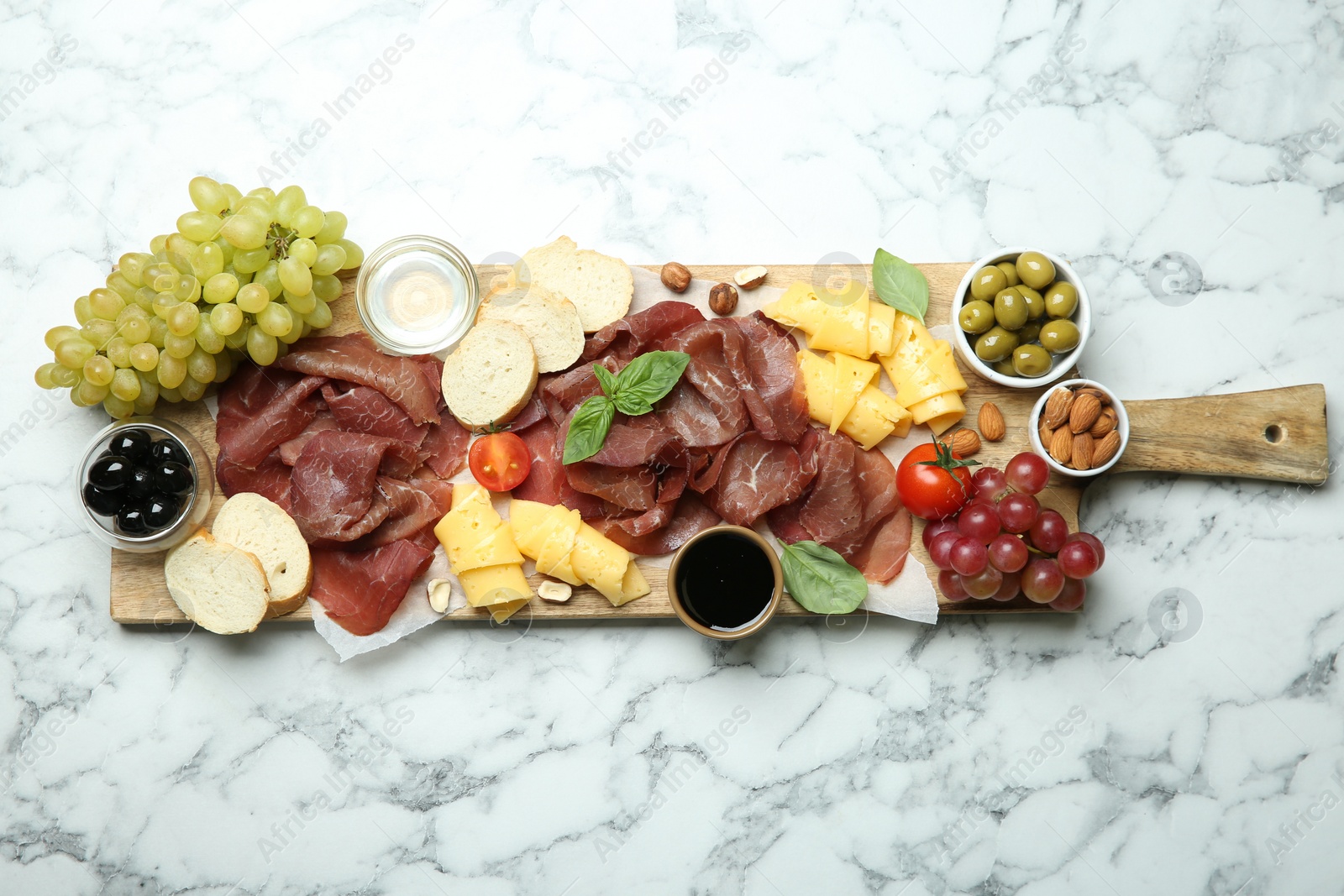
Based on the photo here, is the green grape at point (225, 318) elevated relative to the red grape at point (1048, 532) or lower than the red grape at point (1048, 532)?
lower

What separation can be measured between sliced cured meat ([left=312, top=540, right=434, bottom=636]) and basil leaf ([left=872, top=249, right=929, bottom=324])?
113 centimetres

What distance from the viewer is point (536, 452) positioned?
1835 millimetres

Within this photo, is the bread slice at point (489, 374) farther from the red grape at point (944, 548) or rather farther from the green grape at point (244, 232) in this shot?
the red grape at point (944, 548)

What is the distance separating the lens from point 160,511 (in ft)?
5.57

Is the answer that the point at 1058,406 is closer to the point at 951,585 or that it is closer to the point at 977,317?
the point at 977,317

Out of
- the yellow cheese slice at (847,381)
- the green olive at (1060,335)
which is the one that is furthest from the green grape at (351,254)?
the green olive at (1060,335)

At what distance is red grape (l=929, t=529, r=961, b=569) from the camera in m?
1.70

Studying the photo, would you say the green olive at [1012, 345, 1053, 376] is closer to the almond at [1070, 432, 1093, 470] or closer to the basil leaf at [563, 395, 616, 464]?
the almond at [1070, 432, 1093, 470]

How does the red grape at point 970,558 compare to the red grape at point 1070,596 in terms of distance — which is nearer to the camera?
the red grape at point 970,558

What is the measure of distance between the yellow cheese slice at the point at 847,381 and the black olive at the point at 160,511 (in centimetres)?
137

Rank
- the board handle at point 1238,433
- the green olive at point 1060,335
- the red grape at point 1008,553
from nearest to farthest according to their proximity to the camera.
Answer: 1. the red grape at point 1008,553
2. the green olive at point 1060,335
3. the board handle at point 1238,433

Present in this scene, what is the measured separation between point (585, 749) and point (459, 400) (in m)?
0.84

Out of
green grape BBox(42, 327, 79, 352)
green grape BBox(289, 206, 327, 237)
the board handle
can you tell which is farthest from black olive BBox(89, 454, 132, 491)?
the board handle

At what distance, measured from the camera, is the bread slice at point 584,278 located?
1828 millimetres
